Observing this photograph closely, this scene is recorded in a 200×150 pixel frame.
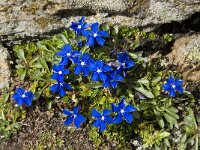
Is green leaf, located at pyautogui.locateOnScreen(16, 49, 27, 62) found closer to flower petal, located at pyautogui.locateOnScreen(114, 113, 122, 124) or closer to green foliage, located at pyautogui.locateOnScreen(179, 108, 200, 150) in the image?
flower petal, located at pyautogui.locateOnScreen(114, 113, 122, 124)

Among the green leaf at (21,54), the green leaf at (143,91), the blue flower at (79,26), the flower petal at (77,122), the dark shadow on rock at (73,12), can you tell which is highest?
the dark shadow on rock at (73,12)

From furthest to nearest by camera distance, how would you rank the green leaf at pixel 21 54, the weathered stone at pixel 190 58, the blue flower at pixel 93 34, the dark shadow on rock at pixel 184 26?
the dark shadow on rock at pixel 184 26 → the weathered stone at pixel 190 58 → the green leaf at pixel 21 54 → the blue flower at pixel 93 34

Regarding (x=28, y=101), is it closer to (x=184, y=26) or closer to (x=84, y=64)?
(x=84, y=64)

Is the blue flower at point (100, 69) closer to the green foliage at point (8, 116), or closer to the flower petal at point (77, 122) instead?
the flower petal at point (77, 122)

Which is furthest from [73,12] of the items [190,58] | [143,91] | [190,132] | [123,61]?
[190,132]

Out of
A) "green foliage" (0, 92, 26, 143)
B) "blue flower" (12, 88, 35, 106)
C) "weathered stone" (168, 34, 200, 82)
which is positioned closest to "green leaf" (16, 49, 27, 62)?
"green foliage" (0, 92, 26, 143)

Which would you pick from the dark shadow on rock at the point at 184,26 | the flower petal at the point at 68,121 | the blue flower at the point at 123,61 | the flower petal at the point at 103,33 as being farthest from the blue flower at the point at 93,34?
the dark shadow on rock at the point at 184,26

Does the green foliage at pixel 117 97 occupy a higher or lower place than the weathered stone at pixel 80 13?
lower
